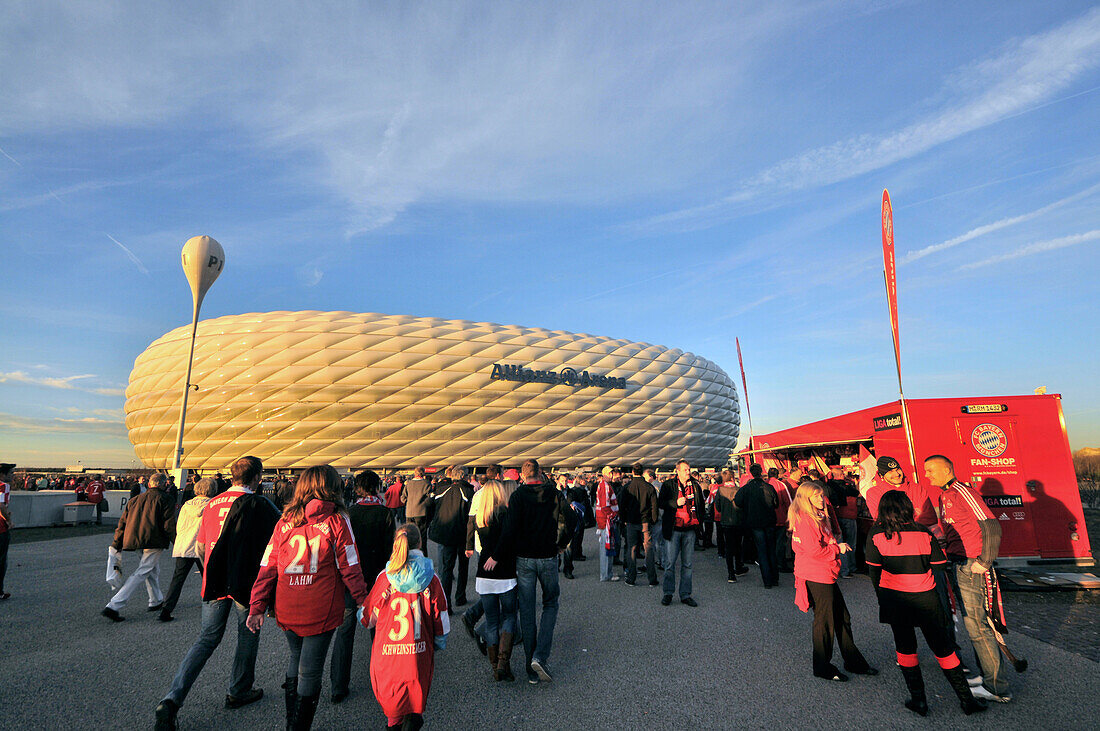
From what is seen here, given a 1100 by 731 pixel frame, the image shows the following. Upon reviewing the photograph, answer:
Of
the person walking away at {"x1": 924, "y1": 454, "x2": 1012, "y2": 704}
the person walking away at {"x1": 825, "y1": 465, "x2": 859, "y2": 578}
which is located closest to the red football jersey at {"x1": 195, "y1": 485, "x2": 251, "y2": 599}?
the person walking away at {"x1": 924, "y1": 454, "x2": 1012, "y2": 704}

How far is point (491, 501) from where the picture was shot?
174 inches

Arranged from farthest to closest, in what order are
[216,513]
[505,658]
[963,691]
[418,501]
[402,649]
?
[418,501], [505,658], [216,513], [963,691], [402,649]

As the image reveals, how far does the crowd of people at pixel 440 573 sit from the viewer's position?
2.86 m

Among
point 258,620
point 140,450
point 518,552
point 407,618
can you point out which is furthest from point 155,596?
point 140,450

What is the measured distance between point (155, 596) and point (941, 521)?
8.43m

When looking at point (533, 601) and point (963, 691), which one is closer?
point (963, 691)

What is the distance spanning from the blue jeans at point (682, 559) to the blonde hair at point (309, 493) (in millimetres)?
4579

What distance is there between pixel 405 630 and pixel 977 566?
12.8ft

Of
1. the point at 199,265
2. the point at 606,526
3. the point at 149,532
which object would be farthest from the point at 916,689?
the point at 199,265

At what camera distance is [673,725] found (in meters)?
3.19

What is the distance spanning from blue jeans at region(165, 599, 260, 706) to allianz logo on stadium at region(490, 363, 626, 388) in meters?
36.8

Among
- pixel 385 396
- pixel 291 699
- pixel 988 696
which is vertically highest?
pixel 385 396

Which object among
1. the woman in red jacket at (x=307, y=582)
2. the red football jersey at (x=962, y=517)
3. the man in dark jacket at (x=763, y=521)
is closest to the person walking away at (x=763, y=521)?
the man in dark jacket at (x=763, y=521)

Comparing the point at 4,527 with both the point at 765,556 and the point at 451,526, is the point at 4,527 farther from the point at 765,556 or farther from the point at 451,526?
the point at 765,556
